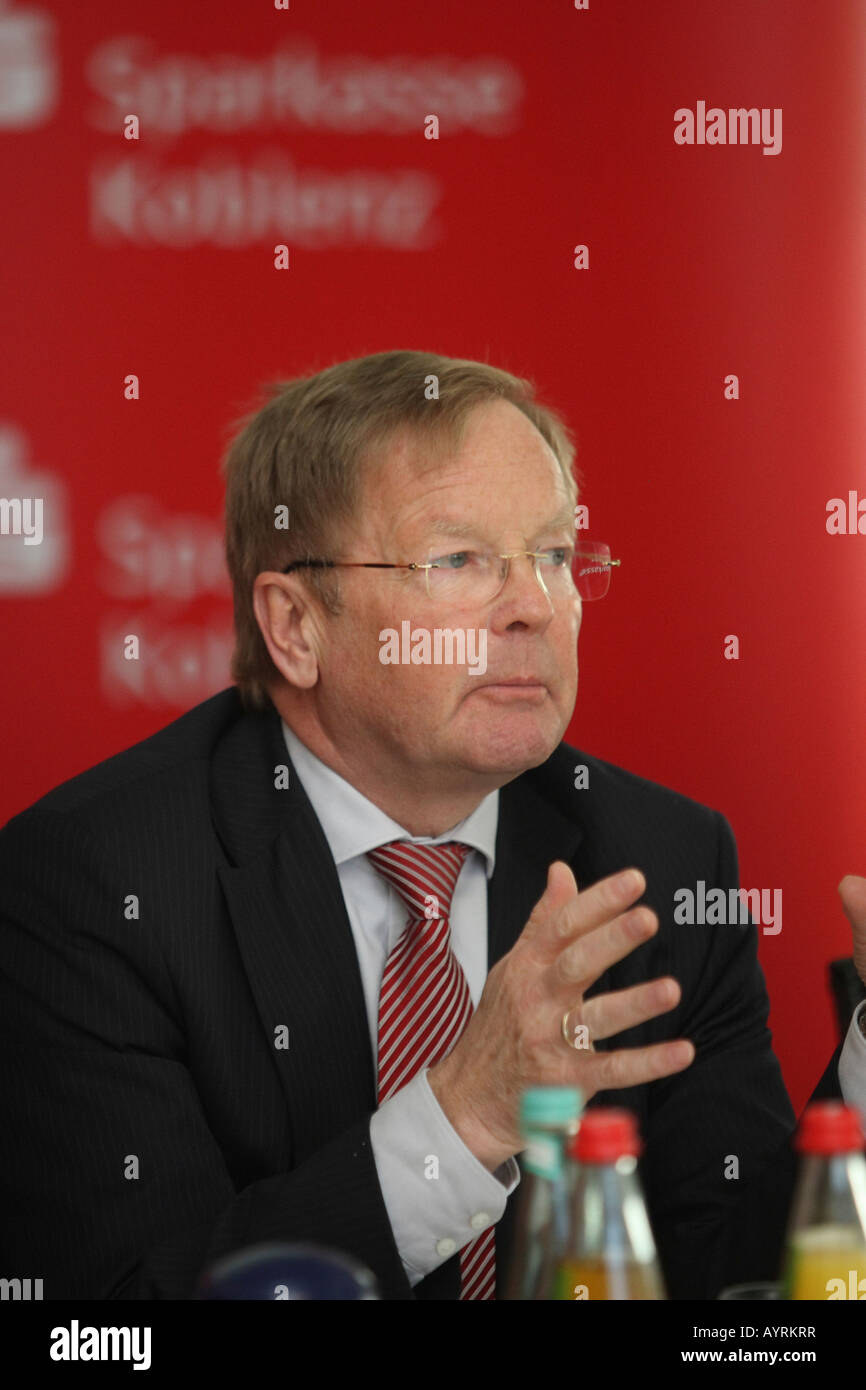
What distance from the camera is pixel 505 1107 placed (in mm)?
1104

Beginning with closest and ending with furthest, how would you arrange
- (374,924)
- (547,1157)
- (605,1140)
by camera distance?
(605,1140)
(547,1157)
(374,924)

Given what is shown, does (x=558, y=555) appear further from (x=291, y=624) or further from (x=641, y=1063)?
(x=641, y=1063)

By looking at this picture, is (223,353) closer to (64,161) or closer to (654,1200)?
(64,161)

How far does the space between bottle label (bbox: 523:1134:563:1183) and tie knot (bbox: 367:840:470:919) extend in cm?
64

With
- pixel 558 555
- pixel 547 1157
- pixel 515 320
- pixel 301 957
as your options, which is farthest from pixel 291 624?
pixel 547 1157

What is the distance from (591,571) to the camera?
164 cm

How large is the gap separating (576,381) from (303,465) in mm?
544

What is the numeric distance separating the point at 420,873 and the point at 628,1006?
52 centimetres

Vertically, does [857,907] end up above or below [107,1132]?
above

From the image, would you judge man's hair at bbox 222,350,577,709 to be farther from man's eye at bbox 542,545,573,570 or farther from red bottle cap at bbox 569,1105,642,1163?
red bottle cap at bbox 569,1105,642,1163

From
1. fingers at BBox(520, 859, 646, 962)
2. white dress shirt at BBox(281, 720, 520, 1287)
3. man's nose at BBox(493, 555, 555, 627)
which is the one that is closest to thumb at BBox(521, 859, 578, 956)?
fingers at BBox(520, 859, 646, 962)

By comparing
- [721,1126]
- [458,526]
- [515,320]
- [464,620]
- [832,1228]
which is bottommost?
[721,1126]

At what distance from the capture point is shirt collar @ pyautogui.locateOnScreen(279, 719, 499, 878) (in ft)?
5.02
